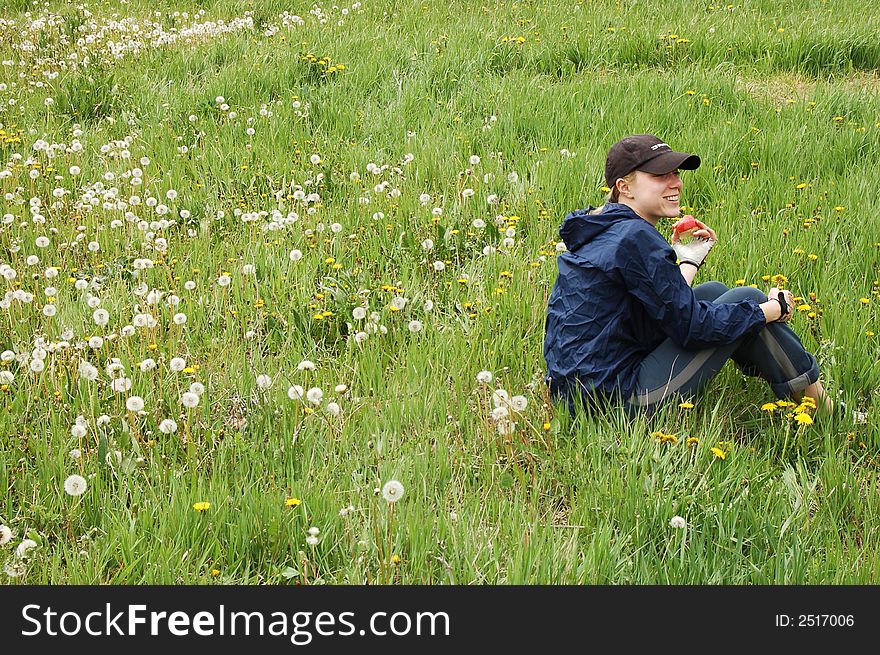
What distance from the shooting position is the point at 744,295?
12.1ft

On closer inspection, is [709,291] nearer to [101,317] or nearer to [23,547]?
[101,317]

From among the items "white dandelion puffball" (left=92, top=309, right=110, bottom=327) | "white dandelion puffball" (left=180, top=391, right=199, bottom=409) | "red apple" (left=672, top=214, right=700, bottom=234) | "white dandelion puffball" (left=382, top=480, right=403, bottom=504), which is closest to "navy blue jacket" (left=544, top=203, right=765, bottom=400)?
"red apple" (left=672, top=214, right=700, bottom=234)

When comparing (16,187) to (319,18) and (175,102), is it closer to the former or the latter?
(175,102)

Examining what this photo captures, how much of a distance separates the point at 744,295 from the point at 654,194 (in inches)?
21.6

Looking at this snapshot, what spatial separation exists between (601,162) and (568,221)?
247 cm

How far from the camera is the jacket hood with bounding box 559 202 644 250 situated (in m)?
3.61

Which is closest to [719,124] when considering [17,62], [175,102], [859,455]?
[859,455]

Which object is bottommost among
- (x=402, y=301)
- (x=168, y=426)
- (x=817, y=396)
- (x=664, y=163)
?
(x=817, y=396)

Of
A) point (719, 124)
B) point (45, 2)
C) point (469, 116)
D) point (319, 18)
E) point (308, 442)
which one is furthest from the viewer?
point (45, 2)

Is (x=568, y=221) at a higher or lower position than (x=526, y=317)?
higher

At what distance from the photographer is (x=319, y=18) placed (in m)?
9.64

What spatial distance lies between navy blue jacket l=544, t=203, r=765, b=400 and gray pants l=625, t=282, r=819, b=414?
2.0 inches

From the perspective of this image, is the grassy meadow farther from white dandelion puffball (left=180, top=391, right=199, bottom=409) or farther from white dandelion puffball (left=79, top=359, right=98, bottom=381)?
white dandelion puffball (left=79, top=359, right=98, bottom=381)

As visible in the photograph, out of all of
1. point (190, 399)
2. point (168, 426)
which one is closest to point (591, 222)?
point (190, 399)
